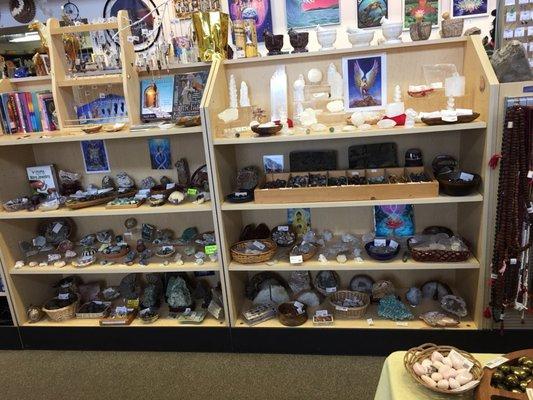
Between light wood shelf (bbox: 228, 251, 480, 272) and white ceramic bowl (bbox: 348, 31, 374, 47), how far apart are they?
3.64 feet

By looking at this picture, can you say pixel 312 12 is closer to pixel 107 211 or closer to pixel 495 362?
pixel 107 211

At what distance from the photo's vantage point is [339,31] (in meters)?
3.23

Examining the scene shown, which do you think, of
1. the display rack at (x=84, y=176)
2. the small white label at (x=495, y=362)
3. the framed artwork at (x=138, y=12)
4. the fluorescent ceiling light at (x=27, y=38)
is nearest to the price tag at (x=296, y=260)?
the display rack at (x=84, y=176)

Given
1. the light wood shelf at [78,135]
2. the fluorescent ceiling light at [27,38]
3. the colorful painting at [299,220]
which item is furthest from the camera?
the fluorescent ceiling light at [27,38]

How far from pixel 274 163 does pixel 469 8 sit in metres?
1.94

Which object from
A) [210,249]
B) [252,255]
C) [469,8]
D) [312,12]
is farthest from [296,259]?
[469,8]

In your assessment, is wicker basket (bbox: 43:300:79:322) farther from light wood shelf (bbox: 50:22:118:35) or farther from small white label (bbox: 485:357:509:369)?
small white label (bbox: 485:357:509:369)

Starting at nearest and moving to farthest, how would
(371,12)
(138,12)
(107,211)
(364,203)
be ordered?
(364,203) → (107,211) → (371,12) → (138,12)

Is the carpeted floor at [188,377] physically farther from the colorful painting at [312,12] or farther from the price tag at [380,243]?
the colorful painting at [312,12]

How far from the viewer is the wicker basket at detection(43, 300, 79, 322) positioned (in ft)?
8.29

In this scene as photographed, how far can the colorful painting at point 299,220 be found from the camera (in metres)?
2.49

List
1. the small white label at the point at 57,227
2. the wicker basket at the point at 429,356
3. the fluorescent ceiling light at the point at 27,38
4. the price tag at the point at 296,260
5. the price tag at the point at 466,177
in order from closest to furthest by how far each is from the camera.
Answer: the wicker basket at the point at 429,356 → the price tag at the point at 466,177 → the price tag at the point at 296,260 → the small white label at the point at 57,227 → the fluorescent ceiling light at the point at 27,38

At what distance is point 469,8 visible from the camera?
3.04 m

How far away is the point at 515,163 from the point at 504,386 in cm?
103
